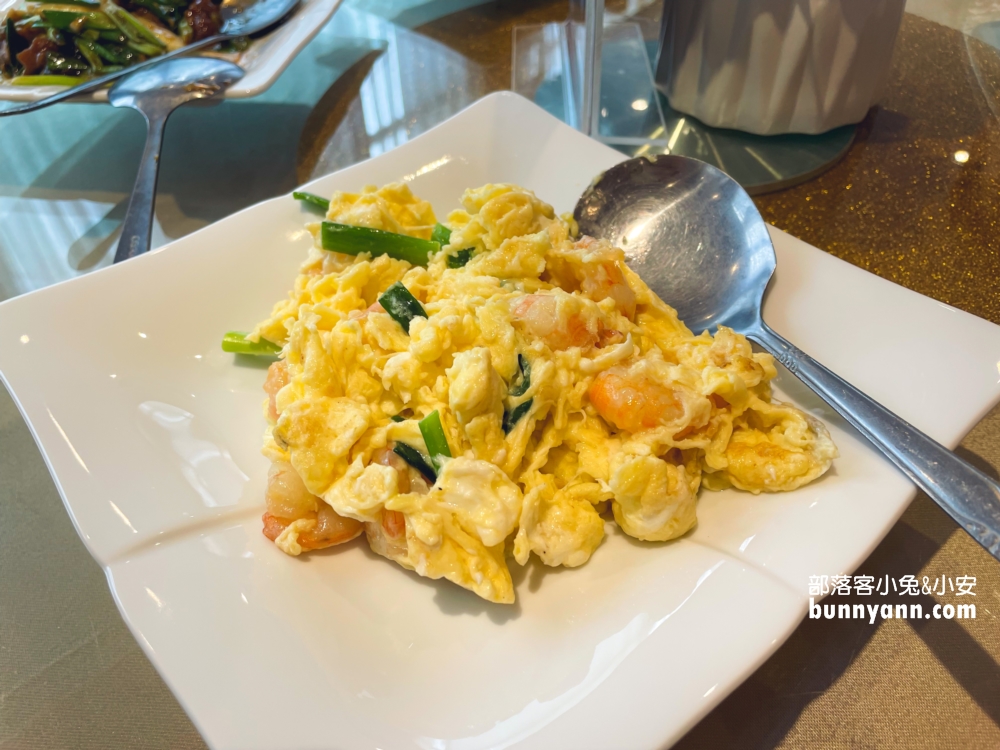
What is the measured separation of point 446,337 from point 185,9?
2.49 meters

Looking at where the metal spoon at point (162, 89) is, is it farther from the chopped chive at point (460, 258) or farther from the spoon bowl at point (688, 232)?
the spoon bowl at point (688, 232)

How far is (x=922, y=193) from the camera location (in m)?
2.30

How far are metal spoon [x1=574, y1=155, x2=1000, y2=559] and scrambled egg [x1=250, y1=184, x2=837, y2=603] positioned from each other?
0.30 feet

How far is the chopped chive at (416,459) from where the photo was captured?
132cm

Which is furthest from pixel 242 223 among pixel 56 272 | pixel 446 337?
pixel 56 272

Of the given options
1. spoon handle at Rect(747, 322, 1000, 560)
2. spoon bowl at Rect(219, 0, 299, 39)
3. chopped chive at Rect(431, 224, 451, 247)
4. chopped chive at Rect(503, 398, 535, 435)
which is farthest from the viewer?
spoon bowl at Rect(219, 0, 299, 39)

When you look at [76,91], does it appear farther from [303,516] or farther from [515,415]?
[515,415]

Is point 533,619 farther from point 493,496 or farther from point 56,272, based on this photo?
point 56,272

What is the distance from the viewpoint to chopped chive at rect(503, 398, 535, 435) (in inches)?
53.4

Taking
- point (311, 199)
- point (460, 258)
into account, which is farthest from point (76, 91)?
point (460, 258)

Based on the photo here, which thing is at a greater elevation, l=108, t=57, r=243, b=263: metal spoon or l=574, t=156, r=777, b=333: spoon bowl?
l=108, t=57, r=243, b=263: metal spoon

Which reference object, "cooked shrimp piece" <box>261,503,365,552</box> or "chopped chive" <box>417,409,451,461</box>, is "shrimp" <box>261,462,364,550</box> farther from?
"chopped chive" <box>417,409,451,461</box>

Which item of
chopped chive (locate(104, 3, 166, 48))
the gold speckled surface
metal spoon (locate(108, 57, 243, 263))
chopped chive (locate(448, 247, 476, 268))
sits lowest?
the gold speckled surface

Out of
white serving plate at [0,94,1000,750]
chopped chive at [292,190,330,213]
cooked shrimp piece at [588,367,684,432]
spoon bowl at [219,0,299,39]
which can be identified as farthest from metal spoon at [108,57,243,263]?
cooked shrimp piece at [588,367,684,432]
